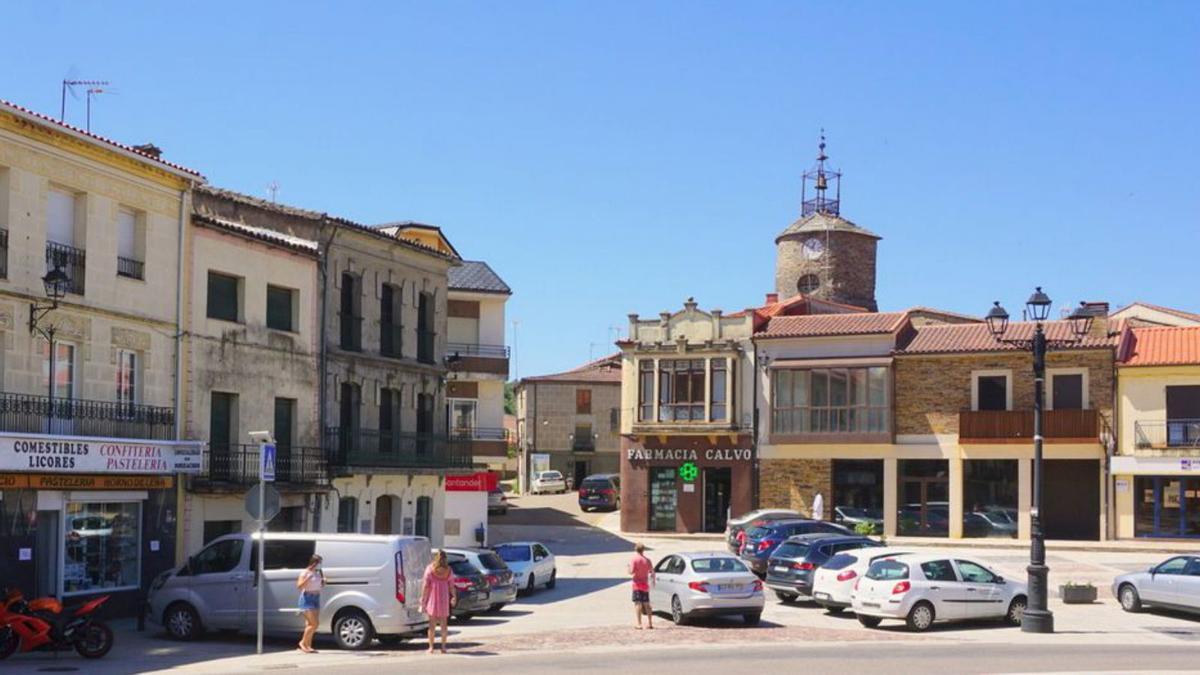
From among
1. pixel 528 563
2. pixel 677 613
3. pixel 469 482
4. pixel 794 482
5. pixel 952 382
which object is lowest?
pixel 677 613

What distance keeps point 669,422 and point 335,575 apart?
114 feet

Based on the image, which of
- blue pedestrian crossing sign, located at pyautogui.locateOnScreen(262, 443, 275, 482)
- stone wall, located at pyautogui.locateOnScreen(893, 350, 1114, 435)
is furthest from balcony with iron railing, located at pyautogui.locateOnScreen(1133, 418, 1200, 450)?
blue pedestrian crossing sign, located at pyautogui.locateOnScreen(262, 443, 275, 482)

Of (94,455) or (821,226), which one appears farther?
(821,226)

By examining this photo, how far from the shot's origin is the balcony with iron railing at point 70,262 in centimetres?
2772

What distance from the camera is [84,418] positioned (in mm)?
28000

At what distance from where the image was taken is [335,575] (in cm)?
2402

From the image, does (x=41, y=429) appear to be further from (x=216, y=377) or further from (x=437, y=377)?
(x=437, y=377)

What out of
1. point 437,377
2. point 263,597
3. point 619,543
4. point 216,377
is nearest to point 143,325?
point 216,377

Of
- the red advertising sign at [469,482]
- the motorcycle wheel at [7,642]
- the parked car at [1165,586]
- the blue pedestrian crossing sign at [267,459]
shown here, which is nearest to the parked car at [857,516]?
the red advertising sign at [469,482]

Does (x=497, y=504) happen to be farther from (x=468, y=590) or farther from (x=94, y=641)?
(x=94, y=641)

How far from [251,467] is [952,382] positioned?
2952 cm

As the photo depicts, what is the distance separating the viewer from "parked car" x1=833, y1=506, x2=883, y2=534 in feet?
174

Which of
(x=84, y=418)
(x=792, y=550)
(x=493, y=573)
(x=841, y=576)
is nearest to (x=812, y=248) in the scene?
(x=792, y=550)

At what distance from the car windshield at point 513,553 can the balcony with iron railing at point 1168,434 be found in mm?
25100
